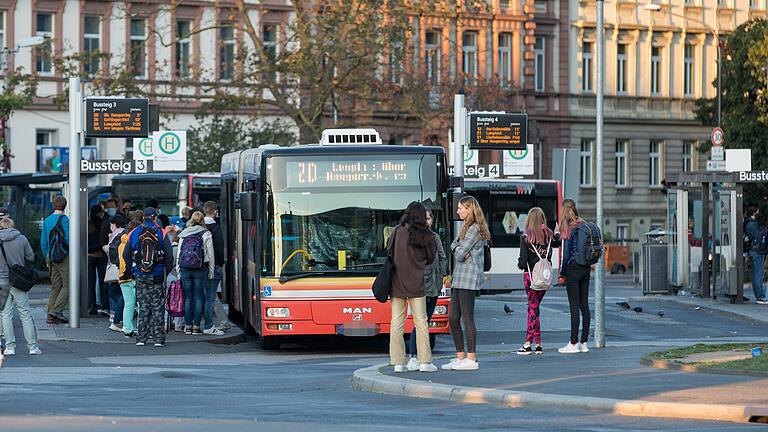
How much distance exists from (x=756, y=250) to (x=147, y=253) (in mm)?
14815

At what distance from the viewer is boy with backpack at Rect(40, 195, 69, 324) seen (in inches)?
970

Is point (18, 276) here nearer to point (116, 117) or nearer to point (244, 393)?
point (116, 117)

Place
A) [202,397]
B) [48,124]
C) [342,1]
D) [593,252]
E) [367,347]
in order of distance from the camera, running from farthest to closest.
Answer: [48,124], [342,1], [367,347], [593,252], [202,397]

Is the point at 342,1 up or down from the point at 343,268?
up

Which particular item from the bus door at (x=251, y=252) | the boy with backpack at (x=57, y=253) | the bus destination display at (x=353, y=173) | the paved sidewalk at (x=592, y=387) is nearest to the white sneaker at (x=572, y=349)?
the paved sidewalk at (x=592, y=387)

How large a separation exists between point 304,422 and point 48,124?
49.3m

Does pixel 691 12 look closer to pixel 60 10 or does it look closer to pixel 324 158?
pixel 60 10

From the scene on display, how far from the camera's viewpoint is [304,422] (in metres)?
13.1

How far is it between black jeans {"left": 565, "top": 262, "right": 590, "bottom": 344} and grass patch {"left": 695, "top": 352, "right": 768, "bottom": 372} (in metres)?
3.19

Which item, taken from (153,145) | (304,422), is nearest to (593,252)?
(304,422)

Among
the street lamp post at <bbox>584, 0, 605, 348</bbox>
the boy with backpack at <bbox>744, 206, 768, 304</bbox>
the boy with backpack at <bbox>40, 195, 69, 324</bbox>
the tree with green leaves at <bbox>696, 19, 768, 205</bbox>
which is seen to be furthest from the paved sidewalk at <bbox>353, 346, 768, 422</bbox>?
the tree with green leaves at <bbox>696, 19, 768, 205</bbox>

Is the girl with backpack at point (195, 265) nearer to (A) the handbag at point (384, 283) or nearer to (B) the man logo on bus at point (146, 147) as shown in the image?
(A) the handbag at point (384, 283)

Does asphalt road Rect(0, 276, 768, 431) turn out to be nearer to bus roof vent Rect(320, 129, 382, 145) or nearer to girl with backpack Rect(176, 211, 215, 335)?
girl with backpack Rect(176, 211, 215, 335)

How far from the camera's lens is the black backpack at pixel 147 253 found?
22.1m
